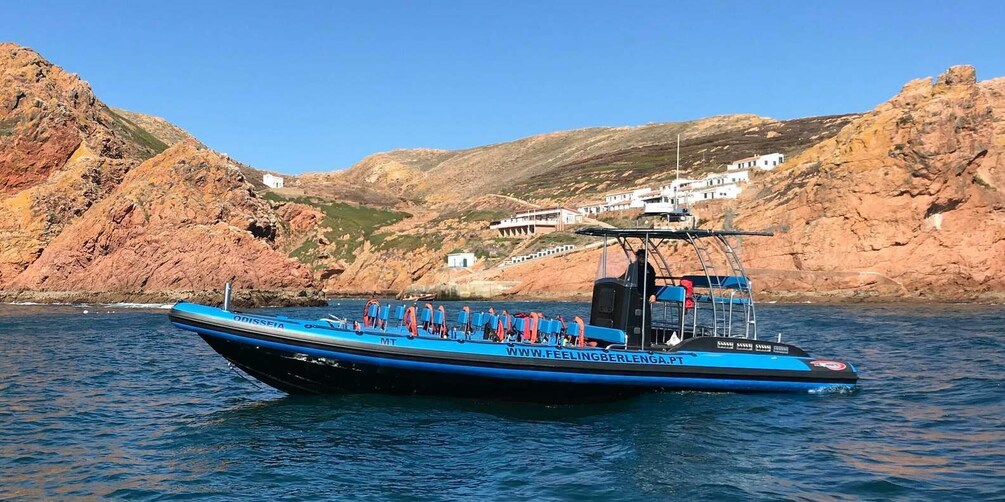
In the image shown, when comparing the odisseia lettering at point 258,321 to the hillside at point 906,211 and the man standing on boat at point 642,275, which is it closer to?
the man standing on boat at point 642,275

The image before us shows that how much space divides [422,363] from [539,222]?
92.2 meters

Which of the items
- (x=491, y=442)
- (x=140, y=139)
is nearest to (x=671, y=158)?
(x=140, y=139)

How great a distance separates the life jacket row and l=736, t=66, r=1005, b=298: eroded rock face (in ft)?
178

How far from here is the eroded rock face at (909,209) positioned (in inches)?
2506

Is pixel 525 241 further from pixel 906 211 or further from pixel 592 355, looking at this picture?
pixel 592 355

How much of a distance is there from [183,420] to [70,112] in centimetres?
8603

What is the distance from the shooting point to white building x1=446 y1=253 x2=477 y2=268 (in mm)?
100125

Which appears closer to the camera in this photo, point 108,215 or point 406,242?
point 108,215

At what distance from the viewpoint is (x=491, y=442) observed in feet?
48.2

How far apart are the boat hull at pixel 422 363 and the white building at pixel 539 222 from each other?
89296mm

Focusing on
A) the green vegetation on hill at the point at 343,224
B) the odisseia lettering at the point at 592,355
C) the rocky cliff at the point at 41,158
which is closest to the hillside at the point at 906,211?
the odisseia lettering at the point at 592,355

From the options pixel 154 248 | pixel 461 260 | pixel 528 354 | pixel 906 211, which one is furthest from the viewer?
pixel 461 260

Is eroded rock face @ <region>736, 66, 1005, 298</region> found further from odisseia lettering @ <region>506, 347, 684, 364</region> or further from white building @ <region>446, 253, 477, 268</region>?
odisseia lettering @ <region>506, 347, 684, 364</region>

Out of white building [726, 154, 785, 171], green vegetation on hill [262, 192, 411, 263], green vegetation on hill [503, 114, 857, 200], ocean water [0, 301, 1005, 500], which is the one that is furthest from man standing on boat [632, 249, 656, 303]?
green vegetation on hill [503, 114, 857, 200]
